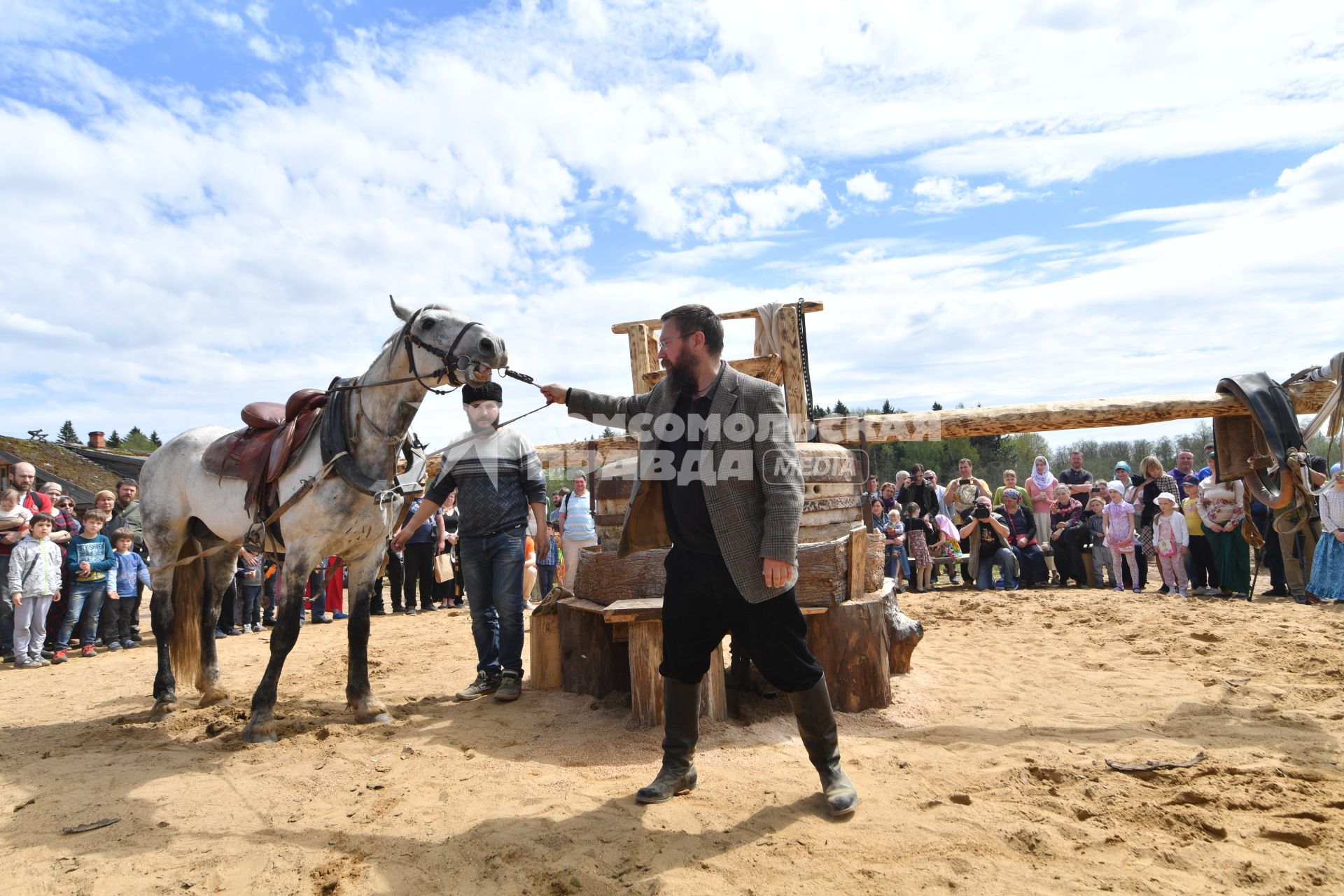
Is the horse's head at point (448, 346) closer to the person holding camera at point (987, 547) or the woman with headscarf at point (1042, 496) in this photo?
the person holding camera at point (987, 547)

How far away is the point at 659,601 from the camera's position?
4.64m

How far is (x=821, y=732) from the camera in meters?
3.46

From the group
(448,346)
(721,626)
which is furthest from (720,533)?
(448,346)

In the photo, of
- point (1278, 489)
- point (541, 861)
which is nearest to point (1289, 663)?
point (1278, 489)

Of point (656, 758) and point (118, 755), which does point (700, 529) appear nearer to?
point (656, 758)

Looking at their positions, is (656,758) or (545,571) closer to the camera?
(656,758)

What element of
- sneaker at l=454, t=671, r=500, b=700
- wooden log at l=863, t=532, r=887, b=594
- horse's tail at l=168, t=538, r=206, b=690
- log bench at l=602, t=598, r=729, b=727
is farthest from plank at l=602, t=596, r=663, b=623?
horse's tail at l=168, t=538, r=206, b=690

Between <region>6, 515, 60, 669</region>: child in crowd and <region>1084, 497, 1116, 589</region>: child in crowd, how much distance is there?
42.3 ft

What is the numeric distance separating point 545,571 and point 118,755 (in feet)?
24.3

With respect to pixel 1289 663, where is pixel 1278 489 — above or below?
above

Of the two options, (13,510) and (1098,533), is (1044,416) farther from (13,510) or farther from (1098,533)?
(13,510)

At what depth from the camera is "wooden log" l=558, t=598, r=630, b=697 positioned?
5344mm

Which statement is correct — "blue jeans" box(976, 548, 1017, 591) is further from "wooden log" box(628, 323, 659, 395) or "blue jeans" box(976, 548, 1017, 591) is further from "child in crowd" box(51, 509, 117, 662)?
"child in crowd" box(51, 509, 117, 662)

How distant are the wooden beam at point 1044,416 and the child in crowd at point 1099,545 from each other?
629 centimetres
